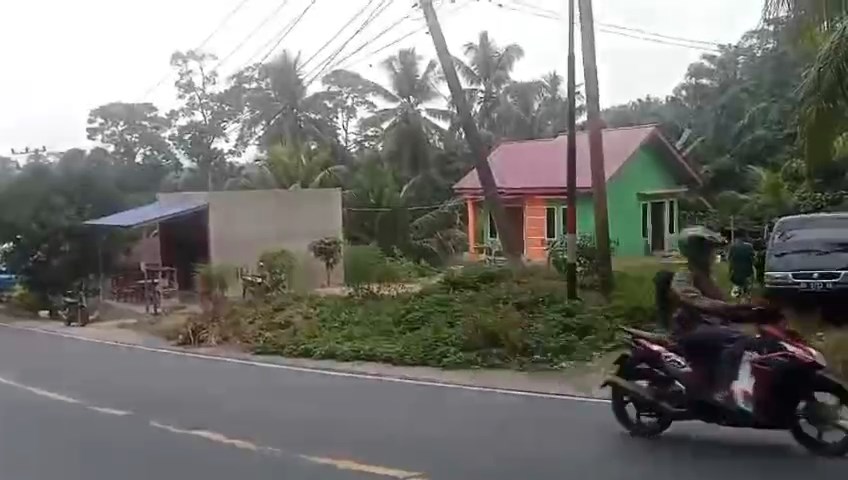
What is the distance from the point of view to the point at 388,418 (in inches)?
401

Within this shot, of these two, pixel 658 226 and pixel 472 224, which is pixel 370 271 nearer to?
pixel 472 224

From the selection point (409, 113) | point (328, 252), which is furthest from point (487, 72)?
point (328, 252)

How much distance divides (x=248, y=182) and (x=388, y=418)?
25.9m

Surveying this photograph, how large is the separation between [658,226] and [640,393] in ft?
82.8

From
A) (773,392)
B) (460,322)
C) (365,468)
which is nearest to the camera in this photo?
(773,392)

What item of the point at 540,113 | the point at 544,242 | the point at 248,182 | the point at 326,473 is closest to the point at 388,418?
the point at 326,473

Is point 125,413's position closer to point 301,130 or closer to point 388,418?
point 388,418

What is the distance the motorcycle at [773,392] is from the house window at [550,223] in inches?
891

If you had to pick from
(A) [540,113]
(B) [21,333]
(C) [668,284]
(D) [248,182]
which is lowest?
(B) [21,333]

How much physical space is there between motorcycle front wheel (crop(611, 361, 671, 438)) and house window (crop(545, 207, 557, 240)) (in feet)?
72.2

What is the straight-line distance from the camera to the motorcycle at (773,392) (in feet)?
24.6

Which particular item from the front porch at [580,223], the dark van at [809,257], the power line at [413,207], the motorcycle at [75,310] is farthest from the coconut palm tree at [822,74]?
the power line at [413,207]

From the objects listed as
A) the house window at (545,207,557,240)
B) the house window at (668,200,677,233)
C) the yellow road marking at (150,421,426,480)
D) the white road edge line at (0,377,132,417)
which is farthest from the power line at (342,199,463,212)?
the yellow road marking at (150,421,426,480)

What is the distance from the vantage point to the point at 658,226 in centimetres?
3300
